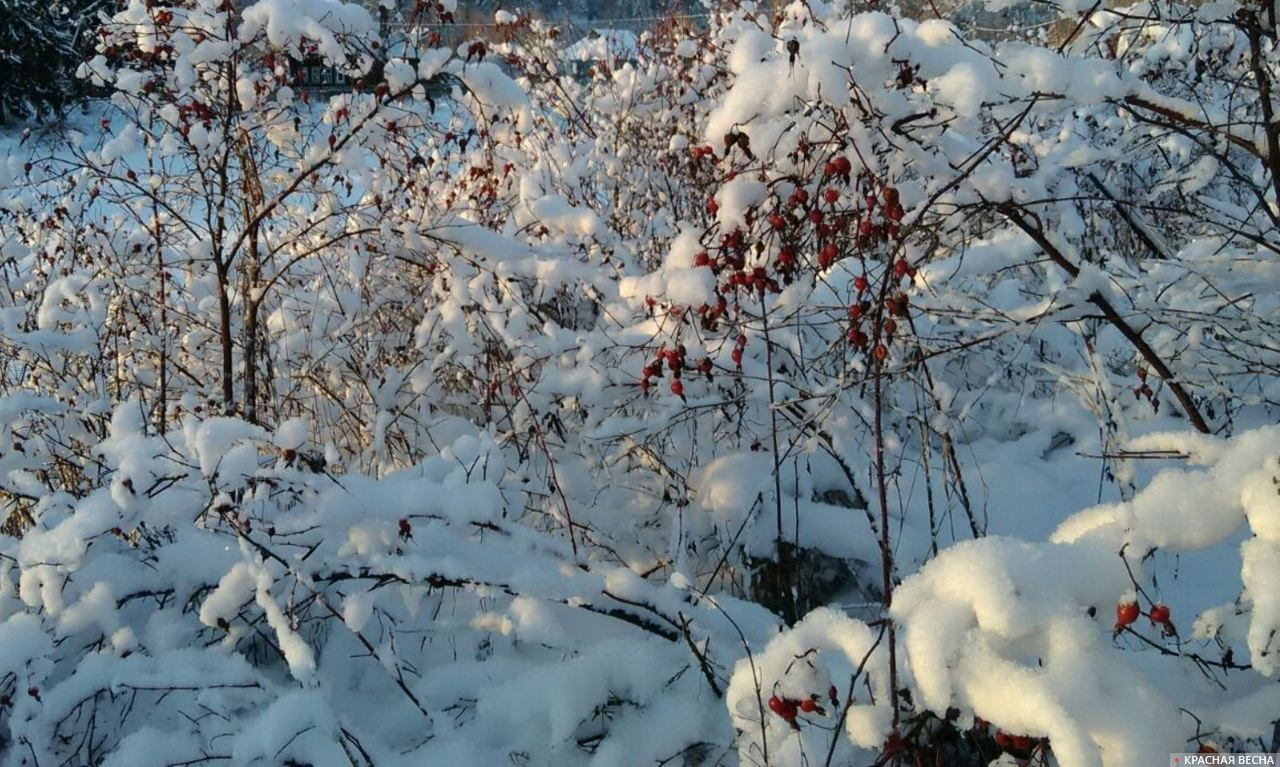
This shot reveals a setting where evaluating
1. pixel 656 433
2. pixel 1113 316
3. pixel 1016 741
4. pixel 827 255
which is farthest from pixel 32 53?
pixel 1016 741

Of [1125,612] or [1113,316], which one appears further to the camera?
[1113,316]

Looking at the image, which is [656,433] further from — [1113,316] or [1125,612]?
[1125,612]

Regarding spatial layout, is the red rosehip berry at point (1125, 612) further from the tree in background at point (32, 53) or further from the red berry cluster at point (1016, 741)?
the tree in background at point (32, 53)

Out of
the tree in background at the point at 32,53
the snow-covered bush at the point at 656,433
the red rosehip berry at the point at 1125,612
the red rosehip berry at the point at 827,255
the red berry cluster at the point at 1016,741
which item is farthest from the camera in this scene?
the tree in background at the point at 32,53

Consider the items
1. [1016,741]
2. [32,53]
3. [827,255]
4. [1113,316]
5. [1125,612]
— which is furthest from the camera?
[32,53]

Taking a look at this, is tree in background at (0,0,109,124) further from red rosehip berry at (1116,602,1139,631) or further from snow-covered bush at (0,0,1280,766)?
red rosehip berry at (1116,602,1139,631)

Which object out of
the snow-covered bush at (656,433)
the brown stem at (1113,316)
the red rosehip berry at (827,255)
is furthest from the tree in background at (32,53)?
the brown stem at (1113,316)

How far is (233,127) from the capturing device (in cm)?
309

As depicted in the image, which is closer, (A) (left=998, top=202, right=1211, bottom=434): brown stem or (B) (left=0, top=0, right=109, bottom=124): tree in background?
(A) (left=998, top=202, right=1211, bottom=434): brown stem

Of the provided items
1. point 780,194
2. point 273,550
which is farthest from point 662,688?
point 780,194


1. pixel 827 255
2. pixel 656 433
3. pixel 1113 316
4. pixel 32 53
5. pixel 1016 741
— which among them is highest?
pixel 32 53

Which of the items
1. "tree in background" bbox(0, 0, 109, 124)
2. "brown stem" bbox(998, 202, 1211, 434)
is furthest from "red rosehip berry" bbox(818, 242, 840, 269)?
"tree in background" bbox(0, 0, 109, 124)

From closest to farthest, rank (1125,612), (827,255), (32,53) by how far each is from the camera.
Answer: (1125,612) < (827,255) < (32,53)

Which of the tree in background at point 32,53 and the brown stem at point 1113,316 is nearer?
the brown stem at point 1113,316
